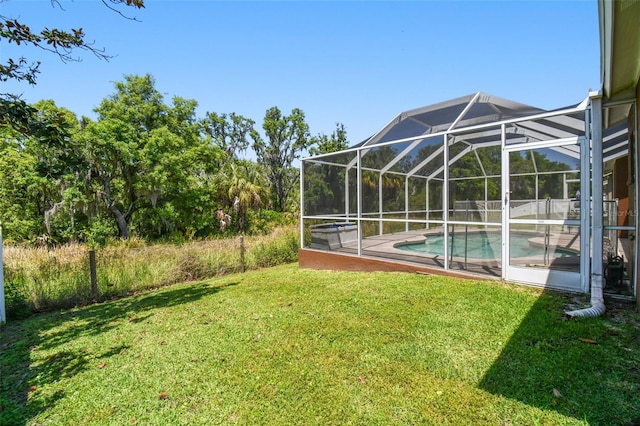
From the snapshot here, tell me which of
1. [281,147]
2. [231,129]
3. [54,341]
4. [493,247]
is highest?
[231,129]

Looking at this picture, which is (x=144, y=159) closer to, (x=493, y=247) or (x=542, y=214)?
(x=493, y=247)

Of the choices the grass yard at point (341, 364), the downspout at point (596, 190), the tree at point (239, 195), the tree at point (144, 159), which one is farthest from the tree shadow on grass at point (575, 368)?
the tree at point (144, 159)

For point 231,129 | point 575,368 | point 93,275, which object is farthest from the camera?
point 231,129

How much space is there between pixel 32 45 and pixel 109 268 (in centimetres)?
509

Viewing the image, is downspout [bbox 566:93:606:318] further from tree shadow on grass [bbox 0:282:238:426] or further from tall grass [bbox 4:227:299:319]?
tall grass [bbox 4:227:299:319]

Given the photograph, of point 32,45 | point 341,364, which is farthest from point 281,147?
point 341,364

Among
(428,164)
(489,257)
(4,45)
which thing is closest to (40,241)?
(4,45)

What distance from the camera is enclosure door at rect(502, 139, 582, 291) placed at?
15.2 feet

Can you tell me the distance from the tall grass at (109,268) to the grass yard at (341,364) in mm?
1183

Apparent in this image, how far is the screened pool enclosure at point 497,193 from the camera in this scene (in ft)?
15.0

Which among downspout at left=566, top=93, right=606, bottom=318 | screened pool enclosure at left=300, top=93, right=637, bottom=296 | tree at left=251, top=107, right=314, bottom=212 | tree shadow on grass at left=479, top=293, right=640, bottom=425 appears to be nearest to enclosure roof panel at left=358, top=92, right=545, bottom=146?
screened pool enclosure at left=300, top=93, right=637, bottom=296

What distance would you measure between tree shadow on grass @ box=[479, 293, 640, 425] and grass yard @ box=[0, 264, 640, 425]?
1 centimetres

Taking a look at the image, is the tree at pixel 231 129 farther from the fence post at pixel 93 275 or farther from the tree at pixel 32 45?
the tree at pixel 32 45

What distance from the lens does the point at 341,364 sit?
10.2 ft
